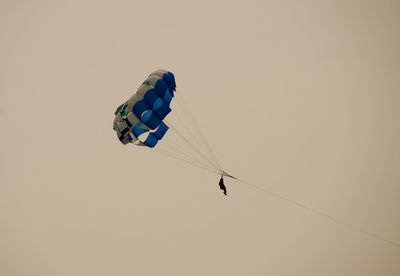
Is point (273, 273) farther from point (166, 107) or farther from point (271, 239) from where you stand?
point (166, 107)

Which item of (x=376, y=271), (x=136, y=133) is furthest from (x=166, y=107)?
(x=376, y=271)

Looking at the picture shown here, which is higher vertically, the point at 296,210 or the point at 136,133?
the point at 136,133

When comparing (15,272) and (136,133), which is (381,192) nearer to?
(136,133)

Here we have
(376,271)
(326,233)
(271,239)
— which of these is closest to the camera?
(376,271)

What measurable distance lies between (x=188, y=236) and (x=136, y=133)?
63.6 m

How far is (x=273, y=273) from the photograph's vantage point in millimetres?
52562

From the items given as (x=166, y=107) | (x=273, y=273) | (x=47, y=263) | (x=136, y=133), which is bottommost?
(x=47, y=263)

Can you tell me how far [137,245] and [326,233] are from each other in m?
52.7

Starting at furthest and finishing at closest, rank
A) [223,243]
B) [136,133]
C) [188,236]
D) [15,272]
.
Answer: [15,272], [188,236], [223,243], [136,133]

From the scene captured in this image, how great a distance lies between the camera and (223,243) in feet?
215

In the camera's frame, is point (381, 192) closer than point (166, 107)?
No

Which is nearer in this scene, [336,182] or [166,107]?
[166,107]

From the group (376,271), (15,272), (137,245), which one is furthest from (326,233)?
(15,272)

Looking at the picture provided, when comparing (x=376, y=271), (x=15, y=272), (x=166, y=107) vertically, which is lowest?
(x=15, y=272)
